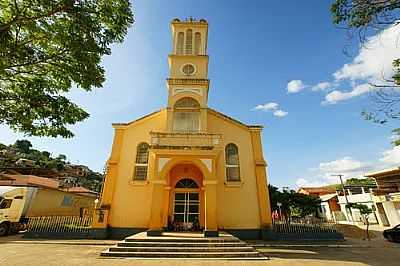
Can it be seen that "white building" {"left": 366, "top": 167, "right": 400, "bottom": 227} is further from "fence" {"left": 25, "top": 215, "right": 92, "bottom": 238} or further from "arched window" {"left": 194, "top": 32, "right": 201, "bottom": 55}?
"fence" {"left": 25, "top": 215, "right": 92, "bottom": 238}

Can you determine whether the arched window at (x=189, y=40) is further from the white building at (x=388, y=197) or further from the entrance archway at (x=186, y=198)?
the white building at (x=388, y=197)

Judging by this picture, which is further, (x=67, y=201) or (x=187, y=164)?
(x=67, y=201)

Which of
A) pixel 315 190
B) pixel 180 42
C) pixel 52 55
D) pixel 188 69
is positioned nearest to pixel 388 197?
pixel 188 69

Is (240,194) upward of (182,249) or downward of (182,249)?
upward

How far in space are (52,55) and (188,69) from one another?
10717 millimetres

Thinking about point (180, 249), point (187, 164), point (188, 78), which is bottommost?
point (180, 249)

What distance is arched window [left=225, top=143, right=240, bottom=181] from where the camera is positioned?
15625 millimetres

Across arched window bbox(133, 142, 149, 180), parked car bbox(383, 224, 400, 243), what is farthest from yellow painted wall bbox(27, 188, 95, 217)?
parked car bbox(383, 224, 400, 243)

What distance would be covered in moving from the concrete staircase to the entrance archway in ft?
12.0

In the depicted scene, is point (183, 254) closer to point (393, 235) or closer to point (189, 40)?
point (189, 40)

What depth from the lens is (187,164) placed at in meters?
14.2

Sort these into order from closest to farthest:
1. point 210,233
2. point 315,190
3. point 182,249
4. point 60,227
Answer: point 182,249, point 210,233, point 60,227, point 315,190

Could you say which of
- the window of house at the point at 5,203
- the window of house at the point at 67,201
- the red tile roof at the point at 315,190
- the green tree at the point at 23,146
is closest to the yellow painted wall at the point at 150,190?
the window of house at the point at 5,203

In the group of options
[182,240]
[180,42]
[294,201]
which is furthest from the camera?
[294,201]
